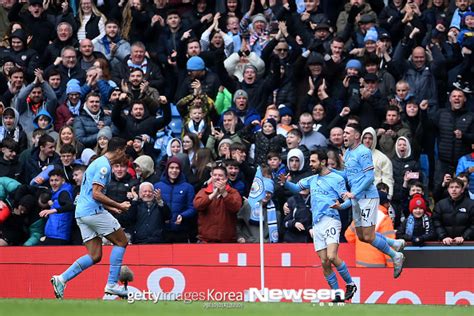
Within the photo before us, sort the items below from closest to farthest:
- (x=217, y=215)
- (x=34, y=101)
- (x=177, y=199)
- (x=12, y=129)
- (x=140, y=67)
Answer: (x=217, y=215)
(x=177, y=199)
(x=12, y=129)
(x=34, y=101)
(x=140, y=67)

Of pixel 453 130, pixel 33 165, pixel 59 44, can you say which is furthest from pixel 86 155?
pixel 453 130

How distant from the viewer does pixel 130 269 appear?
2130 centimetres

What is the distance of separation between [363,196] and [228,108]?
17.2 feet

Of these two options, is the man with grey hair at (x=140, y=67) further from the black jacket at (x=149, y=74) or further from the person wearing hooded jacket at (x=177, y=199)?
the person wearing hooded jacket at (x=177, y=199)

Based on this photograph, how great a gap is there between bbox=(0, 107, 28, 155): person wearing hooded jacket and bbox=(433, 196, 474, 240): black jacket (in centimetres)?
804

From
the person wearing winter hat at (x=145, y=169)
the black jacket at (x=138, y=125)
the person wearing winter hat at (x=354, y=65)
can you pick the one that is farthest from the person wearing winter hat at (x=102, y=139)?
the person wearing winter hat at (x=354, y=65)

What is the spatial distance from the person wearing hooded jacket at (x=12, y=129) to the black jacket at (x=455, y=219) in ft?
26.4

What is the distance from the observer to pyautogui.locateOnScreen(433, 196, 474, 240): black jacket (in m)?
20.5

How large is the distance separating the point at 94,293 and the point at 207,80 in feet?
16.7

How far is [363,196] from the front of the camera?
19.5 meters

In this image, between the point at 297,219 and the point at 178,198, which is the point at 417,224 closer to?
the point at 297,219

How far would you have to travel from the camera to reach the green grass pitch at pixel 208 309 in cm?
1677

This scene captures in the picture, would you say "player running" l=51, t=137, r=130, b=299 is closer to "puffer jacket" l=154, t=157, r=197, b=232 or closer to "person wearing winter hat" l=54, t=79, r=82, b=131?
"puffer jacket" l=154, t=157, r=197, b=232

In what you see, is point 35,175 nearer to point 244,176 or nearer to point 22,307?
point 244,176
